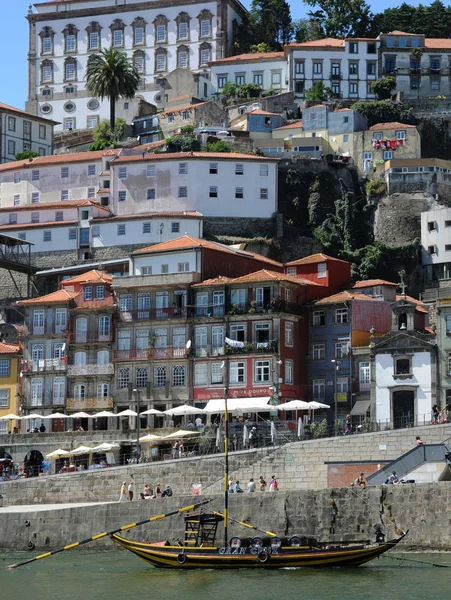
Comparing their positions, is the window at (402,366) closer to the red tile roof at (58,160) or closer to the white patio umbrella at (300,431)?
the white patio umbrella at (300,431)

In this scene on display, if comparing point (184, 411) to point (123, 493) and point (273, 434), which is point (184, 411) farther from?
point (123, 493)

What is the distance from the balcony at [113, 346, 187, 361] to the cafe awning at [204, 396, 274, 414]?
5443mm

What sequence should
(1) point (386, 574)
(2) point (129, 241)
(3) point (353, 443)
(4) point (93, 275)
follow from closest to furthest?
(1) point (386, 574)
(3) point (353, 443)
(4) point (93, 275)
(2) point (129, 241)

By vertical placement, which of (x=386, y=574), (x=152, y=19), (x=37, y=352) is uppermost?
(x=152, y=19)

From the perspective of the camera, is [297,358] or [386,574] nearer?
[386,574]

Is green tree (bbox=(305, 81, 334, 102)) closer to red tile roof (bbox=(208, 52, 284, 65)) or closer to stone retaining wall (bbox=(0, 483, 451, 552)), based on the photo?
red tile roof (bbox=(208, 52, 284, 65))

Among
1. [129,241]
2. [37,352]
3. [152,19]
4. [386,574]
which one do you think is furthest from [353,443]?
Answer: [152,19]

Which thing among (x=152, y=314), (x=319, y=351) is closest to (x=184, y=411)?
(x=152, y=314)

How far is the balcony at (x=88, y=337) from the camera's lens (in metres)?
76.2

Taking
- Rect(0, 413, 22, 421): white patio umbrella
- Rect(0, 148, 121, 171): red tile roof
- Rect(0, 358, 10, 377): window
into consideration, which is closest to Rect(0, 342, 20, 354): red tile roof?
Rect(0, 358, 10, 377): window

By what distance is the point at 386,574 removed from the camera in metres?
46.8

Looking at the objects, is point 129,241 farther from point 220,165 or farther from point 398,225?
point 398,225

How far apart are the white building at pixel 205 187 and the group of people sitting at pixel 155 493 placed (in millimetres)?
37455

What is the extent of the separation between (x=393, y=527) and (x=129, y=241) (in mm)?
44917
